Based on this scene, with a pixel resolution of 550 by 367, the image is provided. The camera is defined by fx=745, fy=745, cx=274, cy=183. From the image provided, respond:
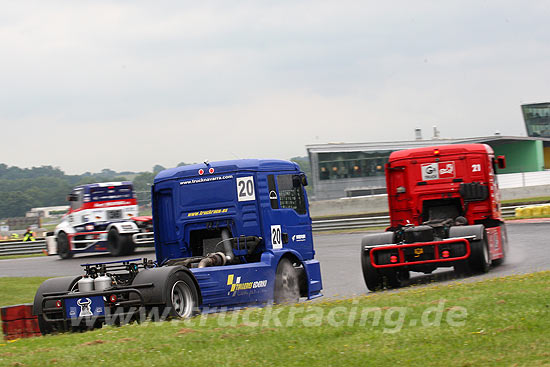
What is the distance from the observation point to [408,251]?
13227mm

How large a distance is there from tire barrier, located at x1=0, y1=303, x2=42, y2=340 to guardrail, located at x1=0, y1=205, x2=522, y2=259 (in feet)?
75.8

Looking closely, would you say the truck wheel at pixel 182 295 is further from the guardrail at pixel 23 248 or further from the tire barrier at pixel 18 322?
the guardrail at pixel 23 248

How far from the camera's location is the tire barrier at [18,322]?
9688mm

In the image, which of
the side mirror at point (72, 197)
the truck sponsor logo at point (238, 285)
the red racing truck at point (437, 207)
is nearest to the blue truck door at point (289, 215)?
the truck sponsor logo at point (238, 285)

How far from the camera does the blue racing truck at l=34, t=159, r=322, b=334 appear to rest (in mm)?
9086

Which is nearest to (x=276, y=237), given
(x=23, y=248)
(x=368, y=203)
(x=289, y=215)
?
(x=289, y=215)

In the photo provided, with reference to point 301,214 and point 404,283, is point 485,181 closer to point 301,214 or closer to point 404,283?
point 404,283

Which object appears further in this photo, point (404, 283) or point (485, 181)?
point (485, 181)

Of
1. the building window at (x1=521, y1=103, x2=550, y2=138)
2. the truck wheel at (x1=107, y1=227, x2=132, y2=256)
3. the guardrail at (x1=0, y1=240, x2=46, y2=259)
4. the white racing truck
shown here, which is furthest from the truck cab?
the building window at (x1=521, y1=103, x2=550, y2=138)

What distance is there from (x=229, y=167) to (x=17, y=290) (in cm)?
832

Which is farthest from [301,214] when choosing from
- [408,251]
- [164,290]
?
[164,290]

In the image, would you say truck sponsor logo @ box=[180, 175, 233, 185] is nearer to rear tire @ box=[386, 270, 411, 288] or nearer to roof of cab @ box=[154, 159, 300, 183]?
roof of cab @ box=[154, 159, 300, 183]

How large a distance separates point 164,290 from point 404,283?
6.52 meters

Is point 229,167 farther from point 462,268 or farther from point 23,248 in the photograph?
point 23,248
